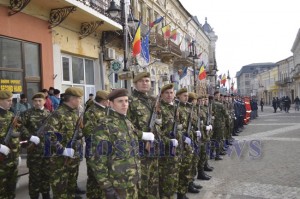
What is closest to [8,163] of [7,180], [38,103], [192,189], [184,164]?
[7,180]

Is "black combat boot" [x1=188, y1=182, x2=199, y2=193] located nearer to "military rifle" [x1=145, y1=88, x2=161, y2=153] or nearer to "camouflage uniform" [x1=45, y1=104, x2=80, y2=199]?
"military rifle" [x1=145, y1=88, x2=161, y2=153]

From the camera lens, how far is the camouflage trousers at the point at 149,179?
4293 millimetres

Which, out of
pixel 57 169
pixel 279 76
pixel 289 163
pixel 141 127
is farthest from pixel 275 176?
pixel 279 76

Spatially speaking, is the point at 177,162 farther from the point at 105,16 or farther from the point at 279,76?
the point at 279,76

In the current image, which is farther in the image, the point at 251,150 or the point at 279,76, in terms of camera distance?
the point at 279,76

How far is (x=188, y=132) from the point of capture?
18.9 feet

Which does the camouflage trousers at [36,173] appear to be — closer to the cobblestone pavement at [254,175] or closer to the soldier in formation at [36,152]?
the soldier in formation at [36,152]

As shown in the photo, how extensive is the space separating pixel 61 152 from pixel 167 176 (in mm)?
1578

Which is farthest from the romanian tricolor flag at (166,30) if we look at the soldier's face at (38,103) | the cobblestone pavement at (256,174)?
the soldier's face at (38,103)

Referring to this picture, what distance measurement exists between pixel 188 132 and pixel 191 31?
1271 inches

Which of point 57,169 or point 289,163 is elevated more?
point 57,169

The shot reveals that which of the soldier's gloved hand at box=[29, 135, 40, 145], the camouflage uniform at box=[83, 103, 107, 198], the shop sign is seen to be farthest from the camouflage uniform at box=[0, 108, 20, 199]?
the shop sign

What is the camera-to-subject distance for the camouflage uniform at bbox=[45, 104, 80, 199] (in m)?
4.69

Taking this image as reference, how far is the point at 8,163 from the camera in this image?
4.68 m
